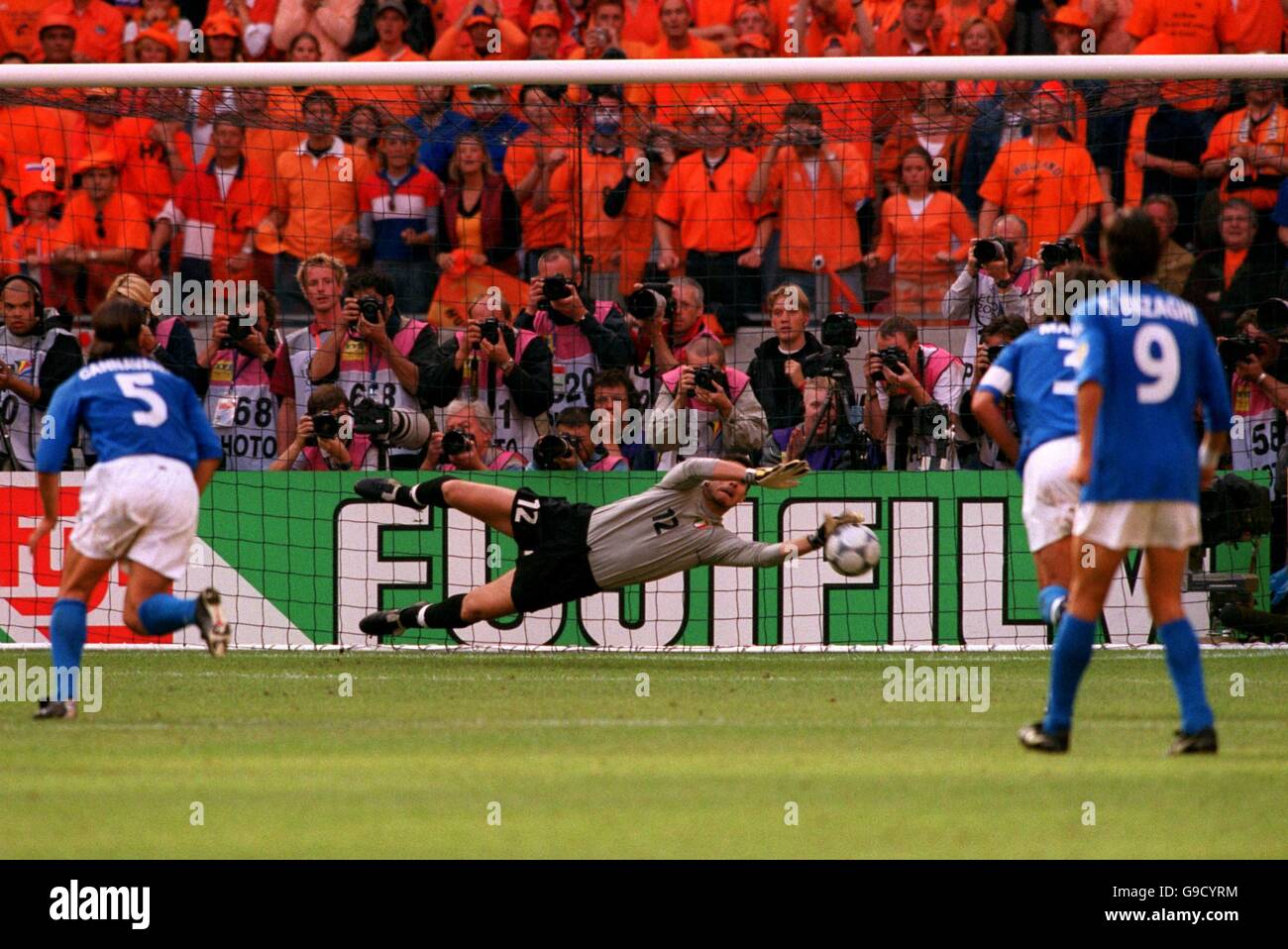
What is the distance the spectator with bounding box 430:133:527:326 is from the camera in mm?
13406

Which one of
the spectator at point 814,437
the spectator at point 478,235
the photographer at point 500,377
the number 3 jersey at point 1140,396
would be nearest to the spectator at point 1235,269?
the spectator at point 814,437

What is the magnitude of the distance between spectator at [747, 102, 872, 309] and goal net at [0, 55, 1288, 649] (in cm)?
2

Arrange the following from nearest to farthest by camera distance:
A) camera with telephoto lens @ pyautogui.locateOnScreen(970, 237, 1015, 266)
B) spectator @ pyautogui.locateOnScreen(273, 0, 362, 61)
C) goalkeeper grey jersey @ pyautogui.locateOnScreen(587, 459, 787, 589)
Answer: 1. goalkeeper grey jersey @ pyautogui.locateOnScreen(587, 459, 787, 589)
2. camera with telephoto lens @ pyautogui.locateOnScreen(970, 237, 1015, 266)
3. spectator @ pyautogui.locateOnScreen(273, 0, 362, 61)

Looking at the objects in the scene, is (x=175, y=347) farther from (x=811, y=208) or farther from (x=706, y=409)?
(x=811, y=208)

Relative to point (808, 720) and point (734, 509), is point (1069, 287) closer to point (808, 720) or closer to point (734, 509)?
point (734, 509)

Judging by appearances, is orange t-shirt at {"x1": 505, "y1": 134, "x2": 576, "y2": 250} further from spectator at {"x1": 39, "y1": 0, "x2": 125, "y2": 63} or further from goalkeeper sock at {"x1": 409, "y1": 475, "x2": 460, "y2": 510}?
spectator at {"x1": 39, "y1": 0, "x2": 125, "y2": 63}

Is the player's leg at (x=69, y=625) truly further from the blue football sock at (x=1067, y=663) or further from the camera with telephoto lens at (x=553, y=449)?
the camera with telephoto lens at (x=553, y=449)

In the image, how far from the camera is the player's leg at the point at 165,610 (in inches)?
301

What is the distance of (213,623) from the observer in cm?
765

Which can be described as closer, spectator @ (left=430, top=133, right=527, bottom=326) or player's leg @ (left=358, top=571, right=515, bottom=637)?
player's leg @ (left=358, top=571, right=515, bottom=637)

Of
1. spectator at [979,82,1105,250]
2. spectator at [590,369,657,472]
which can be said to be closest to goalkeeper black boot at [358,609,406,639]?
spectator at [590,369,657,472]

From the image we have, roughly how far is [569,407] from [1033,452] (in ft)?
16.0

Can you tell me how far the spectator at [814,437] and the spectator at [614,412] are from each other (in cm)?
92

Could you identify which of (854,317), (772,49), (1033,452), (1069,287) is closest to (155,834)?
(1033,452)
